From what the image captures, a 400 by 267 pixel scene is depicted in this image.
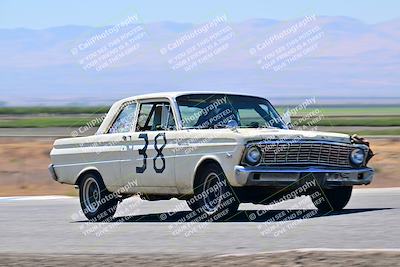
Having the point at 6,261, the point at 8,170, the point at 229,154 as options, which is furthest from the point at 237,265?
the point at 8,170

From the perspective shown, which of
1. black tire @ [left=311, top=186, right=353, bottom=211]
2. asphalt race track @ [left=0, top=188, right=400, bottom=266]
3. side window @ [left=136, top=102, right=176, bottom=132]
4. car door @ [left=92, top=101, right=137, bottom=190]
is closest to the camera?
asphalt race track @ [left=0, top=188, right=400, bottom=266]

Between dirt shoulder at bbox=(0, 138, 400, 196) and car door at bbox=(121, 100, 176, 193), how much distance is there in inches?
328

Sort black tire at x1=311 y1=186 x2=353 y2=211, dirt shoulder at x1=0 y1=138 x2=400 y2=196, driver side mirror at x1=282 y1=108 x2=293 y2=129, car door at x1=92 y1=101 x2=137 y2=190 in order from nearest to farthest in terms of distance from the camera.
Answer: black tire at x1=311 y1=186 x2=353 y2=211, car door at x1=92 y1=101 x2=137 y2=190, driver side mirror at x1=282 y1=108 x2=293 y2=129, dirt shoulder at x1=0 y1=138 x2=400 y2=196

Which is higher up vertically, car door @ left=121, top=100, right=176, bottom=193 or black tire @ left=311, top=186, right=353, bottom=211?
car door @ left=121, top=100, right=176, bottom=193

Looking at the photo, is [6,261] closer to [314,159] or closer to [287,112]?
[314,159]

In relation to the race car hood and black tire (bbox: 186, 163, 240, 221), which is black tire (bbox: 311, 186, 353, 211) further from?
black tire (bbox: 186, 163, 240, 221)

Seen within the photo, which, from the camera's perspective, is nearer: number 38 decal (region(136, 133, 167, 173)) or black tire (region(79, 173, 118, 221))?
number 38 decal (region(136, 133, 167, 173))

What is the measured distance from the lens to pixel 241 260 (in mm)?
9625

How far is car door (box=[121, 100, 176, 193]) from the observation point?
14.1 m

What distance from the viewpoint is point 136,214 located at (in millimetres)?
15750

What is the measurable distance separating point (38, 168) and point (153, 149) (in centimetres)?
1789

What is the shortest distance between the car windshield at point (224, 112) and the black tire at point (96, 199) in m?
1.69

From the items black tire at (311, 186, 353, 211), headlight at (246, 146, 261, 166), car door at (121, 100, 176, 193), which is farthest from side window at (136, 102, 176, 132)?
black tire at (311, 186, 353, 211)

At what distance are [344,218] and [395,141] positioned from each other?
2499 cm
